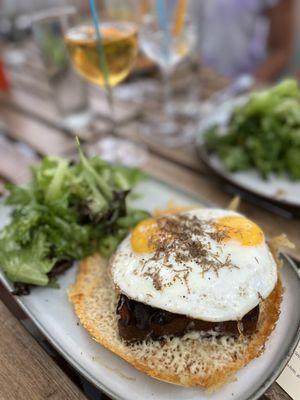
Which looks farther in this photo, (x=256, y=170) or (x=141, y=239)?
(x=256, y=170)

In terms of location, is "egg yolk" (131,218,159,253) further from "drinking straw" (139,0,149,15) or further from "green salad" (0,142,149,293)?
"drinking straw" (139,0,149,15)

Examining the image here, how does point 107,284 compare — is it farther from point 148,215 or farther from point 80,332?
→ point 148,215

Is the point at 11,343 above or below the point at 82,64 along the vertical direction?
below

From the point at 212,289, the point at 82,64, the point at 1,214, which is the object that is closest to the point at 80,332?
the point at 212,289

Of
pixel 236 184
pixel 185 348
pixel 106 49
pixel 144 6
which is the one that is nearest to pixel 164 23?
pixel 106 49

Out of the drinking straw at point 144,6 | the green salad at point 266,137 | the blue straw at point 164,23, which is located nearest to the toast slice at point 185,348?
the green salad at point 266,137

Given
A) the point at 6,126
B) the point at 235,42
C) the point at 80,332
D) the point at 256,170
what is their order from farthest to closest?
the point at 235,42
the point at 6,126
the point at 256,170
the point at 80,332
